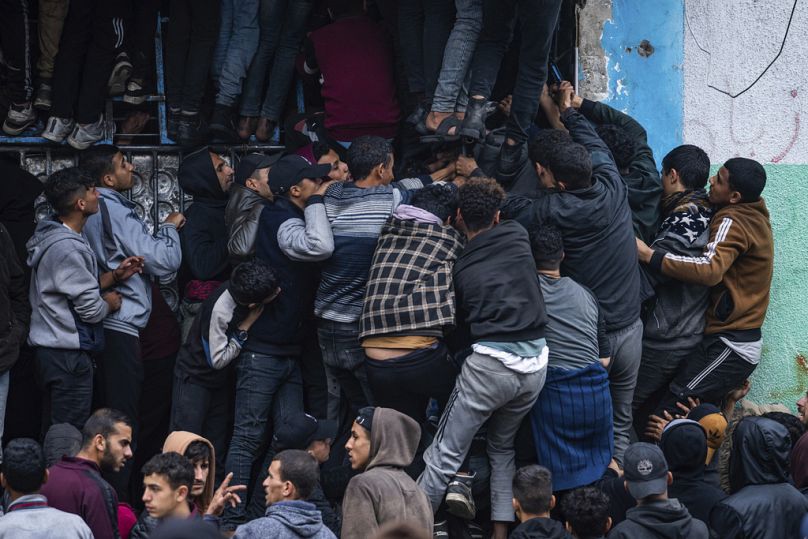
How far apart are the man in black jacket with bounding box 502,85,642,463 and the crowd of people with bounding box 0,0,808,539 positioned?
0.02m

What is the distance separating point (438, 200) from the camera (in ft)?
23.8

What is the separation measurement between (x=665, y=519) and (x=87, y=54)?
181 inches

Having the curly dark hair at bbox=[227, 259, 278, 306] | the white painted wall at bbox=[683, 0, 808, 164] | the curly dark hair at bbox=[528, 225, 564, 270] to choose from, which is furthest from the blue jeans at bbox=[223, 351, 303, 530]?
the white painted wall at bbox=[683, 0, 808, 164]

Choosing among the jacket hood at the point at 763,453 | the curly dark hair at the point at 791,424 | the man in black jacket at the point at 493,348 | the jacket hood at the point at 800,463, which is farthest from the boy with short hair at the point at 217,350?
the jacket hood at the point at 800,463

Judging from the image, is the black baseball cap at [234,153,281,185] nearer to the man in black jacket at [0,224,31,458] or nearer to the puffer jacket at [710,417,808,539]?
the man in black jacket at [0,224,31,458]

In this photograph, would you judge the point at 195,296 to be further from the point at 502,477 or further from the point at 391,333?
the point at 502,477

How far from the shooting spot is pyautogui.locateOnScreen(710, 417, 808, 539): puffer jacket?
6.24m

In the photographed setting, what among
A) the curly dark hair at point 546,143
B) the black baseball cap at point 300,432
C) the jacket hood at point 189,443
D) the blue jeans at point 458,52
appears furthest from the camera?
the blue jeans at point 458,52

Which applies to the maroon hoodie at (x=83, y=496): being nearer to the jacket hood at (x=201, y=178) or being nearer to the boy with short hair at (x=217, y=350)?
the boy with short hair at (x=217, y=350)

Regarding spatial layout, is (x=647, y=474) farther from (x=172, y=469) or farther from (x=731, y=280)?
(x=172, y=469)

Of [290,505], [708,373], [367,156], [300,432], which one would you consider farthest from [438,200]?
[290,505]

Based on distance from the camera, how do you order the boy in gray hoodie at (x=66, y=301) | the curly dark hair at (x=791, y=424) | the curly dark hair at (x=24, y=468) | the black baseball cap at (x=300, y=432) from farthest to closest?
the boy in gray hoodie at (x=66, y=301)
the black baseball cap at (x=300, y=432)
the curly dark hair at (x=791, y=424)
the curly dark hair at (x=24, y=468)

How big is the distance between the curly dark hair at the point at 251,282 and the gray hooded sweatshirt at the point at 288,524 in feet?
5.11

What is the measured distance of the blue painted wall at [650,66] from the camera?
834cm
